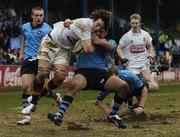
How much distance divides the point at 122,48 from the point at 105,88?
160 inches

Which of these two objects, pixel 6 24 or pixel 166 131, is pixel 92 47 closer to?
pixel 166 131

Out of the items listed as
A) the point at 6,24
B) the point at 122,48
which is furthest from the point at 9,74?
the point at 122,48

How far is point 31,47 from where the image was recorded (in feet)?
40.7

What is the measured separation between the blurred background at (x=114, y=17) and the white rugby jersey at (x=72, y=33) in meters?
17.7

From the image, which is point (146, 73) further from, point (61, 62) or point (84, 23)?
point (84, 23)

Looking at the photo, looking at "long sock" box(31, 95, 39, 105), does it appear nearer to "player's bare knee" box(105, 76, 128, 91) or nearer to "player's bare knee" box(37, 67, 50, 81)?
"player's bare knee" box(37, 67, 50, 81)

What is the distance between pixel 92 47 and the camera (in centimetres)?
1023

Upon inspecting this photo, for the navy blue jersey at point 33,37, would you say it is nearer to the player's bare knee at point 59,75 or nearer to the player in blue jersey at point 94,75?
the player's bare knee at point 59,75

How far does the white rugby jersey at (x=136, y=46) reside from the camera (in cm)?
1438

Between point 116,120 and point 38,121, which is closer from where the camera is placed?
point 116,120

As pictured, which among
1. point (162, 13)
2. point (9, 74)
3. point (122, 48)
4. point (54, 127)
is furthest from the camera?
point (162, 13)

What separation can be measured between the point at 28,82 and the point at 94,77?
6.76ft

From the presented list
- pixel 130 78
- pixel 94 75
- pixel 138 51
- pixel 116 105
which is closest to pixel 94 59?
pixel 94 75

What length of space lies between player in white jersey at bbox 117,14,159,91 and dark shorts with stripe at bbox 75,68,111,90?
3657 mm
